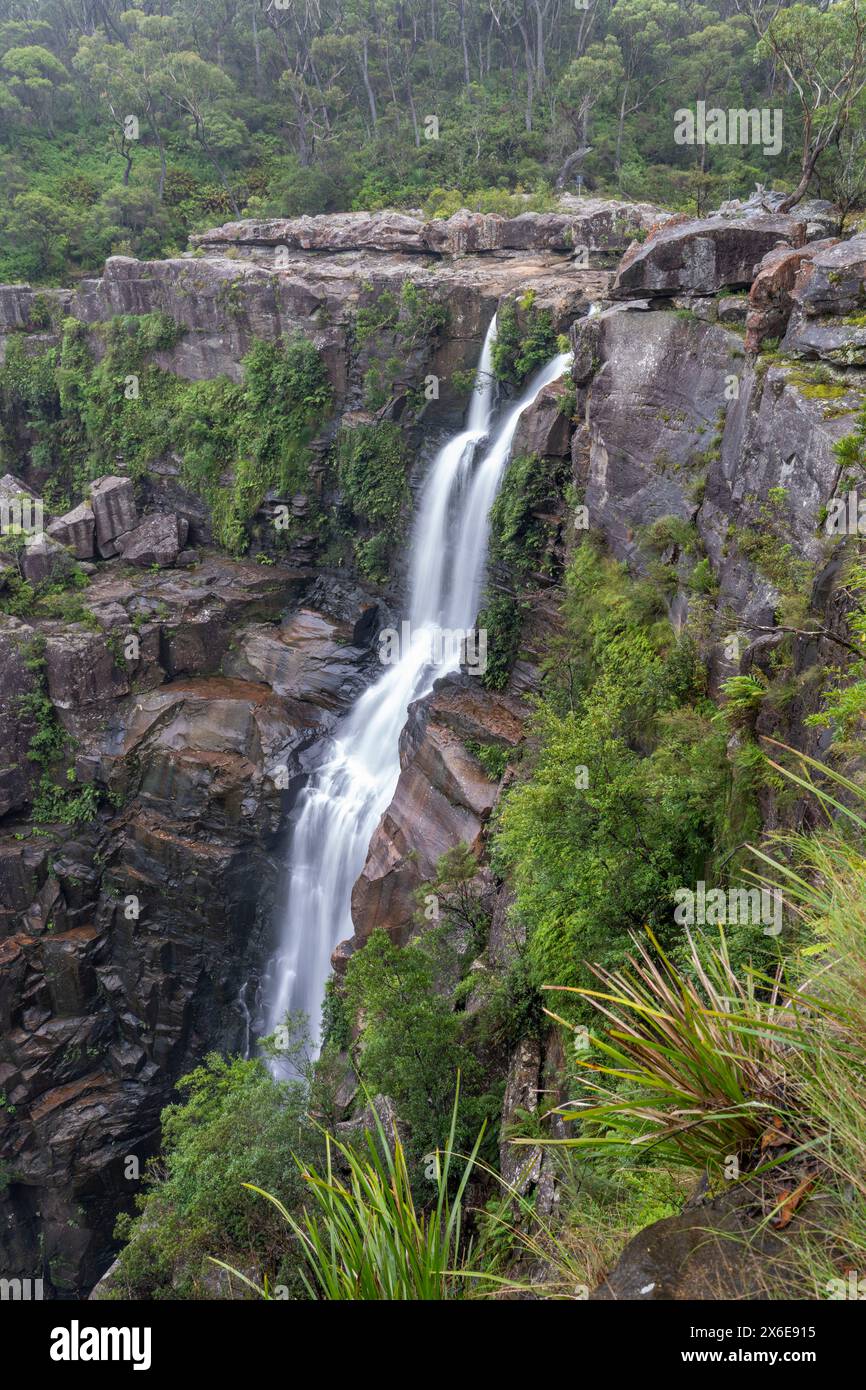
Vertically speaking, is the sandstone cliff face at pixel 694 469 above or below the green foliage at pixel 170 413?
below

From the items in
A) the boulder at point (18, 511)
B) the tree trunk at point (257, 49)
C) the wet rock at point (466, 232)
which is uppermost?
the tree trunk at point (257, 49)

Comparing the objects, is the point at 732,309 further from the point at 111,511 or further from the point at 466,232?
the point at 111,511

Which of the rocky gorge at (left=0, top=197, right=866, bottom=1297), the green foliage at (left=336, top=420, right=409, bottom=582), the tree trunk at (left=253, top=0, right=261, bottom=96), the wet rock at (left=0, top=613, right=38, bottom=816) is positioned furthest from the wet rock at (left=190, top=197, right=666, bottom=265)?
the tree trunk at (left=253, top=0, right=261, bottom=96)

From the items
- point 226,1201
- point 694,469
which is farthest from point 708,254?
point 226,1201

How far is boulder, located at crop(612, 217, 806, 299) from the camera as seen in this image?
38.1 feet

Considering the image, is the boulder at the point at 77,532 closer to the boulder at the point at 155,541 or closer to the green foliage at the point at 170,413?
the boulder at the point at 155,541

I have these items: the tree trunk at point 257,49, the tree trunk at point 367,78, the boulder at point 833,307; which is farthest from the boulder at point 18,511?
the tree trunk at point 257,49

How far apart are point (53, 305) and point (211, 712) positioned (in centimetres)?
1654

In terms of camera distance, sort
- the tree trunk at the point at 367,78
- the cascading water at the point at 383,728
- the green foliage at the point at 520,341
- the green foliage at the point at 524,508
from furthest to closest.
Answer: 1. the tree trunk at the point at 367,78
2. the cascading water at the point at 383,728
3. the green foliage at the point at 520,341
4. the green foliage at the point at 524,508

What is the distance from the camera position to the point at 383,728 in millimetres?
19000

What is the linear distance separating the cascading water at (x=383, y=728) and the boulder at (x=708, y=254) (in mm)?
5014

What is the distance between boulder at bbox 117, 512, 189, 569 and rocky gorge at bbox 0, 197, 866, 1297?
0.08 m

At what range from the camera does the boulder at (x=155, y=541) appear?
910 inches

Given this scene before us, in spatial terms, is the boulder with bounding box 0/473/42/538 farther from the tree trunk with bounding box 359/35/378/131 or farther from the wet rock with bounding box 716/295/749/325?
the tree trunk with bounding box 359/35/378/131
